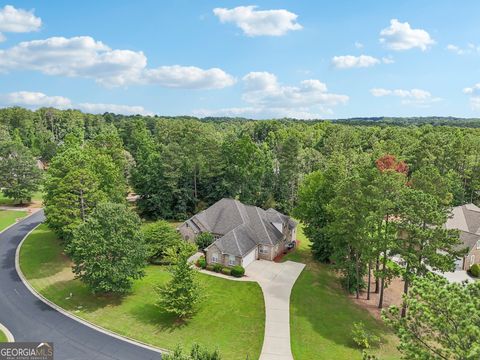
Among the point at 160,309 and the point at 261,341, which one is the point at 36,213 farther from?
the point at 261,341

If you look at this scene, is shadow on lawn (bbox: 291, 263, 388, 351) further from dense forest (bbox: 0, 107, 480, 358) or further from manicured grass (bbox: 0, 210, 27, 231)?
manicured grass (bbox: 0, 210, 27, 231)

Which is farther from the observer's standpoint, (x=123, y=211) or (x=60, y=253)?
(x=60, y=253)

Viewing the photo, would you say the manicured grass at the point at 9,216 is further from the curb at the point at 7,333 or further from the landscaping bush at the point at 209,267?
the landscaping bush at the point at 209,267

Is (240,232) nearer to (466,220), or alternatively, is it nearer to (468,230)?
(468,230)

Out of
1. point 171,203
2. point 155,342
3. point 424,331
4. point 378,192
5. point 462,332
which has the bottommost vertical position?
point 155,342

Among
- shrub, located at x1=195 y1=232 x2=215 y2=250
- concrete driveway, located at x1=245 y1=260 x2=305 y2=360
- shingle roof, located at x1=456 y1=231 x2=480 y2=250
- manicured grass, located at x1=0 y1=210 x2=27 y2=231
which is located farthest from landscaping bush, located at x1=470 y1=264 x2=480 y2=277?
manicured grass, located at x1=0 y1=210 x2=27 y2=231

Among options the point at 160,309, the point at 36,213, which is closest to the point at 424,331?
the point at 160,309

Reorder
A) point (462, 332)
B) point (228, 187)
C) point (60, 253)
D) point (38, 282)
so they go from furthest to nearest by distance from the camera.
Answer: point (228, 187) → point (60, 253) → point (38, 282) → point (462, 332)
